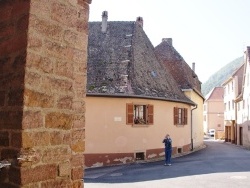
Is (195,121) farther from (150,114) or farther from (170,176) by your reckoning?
(170,176)

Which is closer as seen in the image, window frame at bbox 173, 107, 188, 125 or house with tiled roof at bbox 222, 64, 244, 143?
window frame at bbox 173, 107, 188, 125

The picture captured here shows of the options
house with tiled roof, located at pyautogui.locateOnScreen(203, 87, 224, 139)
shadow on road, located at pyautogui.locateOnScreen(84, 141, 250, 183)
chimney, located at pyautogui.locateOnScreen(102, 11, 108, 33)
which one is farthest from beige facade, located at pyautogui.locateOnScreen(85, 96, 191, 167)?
house with tiled roof, located at pyautogui.locateOnScreen(203, 87, 224, 139)

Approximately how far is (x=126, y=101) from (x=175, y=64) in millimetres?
13162

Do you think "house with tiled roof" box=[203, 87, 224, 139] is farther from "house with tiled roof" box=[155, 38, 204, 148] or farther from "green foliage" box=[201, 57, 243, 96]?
"green foliage" box=[201, 57, 243, 96]

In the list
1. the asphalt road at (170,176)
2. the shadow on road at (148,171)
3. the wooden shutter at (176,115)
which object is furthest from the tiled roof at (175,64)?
the asphalt road at (170,176)

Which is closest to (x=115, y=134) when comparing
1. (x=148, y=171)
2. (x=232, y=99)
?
(x=148, y=171)

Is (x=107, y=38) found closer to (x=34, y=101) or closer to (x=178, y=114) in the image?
(x=178, y=114)

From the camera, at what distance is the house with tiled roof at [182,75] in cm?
2761

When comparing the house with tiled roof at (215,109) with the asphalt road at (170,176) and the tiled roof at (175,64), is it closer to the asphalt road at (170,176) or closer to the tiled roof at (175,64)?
the tiled roof at (175,64)

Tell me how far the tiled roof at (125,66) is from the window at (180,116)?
0.71 m

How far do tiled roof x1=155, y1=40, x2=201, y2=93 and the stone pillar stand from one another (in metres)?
25.4

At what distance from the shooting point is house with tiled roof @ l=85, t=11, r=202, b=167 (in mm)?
17156

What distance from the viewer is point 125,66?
19125 mm

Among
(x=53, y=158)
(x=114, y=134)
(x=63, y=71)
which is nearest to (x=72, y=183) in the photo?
(x=53, y=158)
